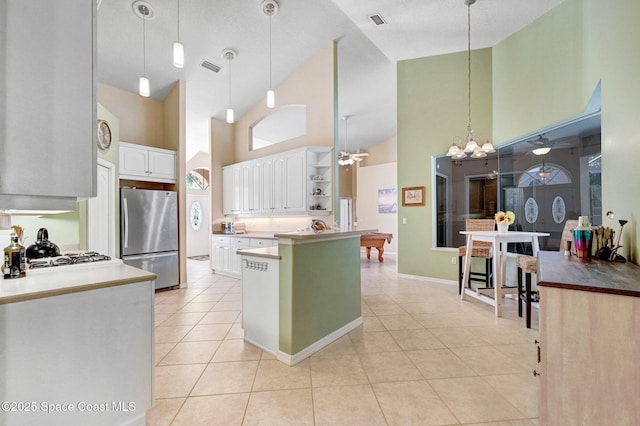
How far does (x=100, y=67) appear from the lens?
13.6 feet

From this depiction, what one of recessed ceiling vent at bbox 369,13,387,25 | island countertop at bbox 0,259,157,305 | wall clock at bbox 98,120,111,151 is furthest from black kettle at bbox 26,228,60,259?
recessed ceiling vent at bbox 369,13,387,25

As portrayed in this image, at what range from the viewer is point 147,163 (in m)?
4.64

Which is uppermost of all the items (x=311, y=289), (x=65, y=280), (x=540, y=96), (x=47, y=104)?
(x=540, y=96)

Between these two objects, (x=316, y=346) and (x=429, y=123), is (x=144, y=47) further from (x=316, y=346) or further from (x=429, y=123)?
(x=429, y=123)

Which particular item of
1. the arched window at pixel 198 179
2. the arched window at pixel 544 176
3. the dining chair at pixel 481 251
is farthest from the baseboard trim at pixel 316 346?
the arched window at pixel 198 179

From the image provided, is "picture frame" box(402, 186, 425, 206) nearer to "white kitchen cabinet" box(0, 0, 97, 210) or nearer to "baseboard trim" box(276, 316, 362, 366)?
"baseboard trim" box(276, 316, 362, 366)

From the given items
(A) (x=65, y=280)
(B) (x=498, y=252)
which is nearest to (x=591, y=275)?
(B) (x=498, y=252)

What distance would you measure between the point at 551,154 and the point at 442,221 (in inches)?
74.3

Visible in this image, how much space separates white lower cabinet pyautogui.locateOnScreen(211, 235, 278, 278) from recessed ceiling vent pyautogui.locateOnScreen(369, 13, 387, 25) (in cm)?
393

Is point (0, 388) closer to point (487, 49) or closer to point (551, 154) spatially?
point (551, 154)

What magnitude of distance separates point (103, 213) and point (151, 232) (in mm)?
835

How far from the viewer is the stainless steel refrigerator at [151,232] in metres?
4.28

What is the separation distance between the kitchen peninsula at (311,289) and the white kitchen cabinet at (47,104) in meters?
1.38

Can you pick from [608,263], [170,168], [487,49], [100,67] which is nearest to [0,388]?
[608,263]
